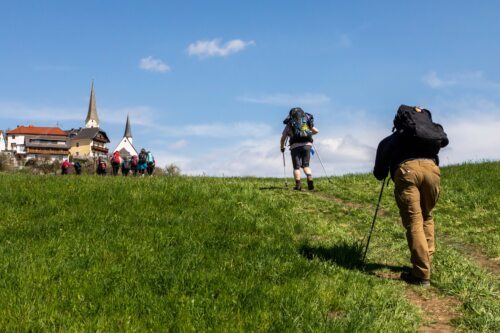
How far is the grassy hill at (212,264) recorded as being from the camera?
5.12 meters

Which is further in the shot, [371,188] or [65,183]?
[371,188]

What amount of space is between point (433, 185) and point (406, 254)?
2180 mm

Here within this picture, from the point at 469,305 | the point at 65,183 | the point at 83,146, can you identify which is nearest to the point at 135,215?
the point at 65,183

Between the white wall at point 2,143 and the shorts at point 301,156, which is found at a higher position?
the white wall at point 2,143

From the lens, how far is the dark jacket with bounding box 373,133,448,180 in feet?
23.6

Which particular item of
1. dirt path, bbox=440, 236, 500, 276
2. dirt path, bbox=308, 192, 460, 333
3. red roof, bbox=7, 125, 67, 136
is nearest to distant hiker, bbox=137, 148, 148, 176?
dirt path, bbox=440, 236, 500, 276

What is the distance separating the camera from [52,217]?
9.12 metres

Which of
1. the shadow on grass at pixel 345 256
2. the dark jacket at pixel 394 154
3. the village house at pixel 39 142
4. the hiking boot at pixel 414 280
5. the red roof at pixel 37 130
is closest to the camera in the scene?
the hiking boot at pixel 414 280

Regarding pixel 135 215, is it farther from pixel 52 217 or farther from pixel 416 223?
pixel 416 223

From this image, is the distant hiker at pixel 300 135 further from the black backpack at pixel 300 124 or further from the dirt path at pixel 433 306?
the dirt path at pixel 433 306

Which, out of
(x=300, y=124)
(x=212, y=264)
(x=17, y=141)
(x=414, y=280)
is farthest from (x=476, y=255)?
(x=17, y=141)

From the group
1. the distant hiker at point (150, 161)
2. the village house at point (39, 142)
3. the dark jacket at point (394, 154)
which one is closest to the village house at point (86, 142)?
the village house at point (39, 142)

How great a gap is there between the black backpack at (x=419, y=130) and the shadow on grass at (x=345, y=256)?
2.13m

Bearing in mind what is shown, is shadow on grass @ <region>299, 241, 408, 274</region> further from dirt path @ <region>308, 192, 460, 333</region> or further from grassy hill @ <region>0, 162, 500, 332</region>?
dirt path @ <region>308, 192, 460, 333</region>
